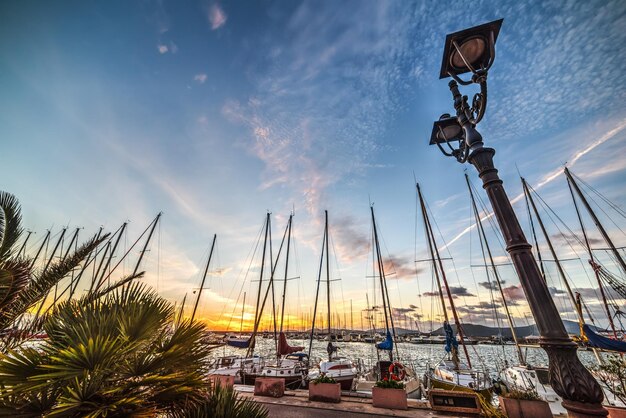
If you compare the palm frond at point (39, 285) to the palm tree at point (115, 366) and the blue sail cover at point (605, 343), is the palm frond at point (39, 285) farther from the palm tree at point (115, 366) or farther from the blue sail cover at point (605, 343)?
the blue sail cover at point (605, 343)

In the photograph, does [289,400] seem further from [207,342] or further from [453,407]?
[207,342]

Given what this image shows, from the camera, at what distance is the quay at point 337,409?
24.7 ft

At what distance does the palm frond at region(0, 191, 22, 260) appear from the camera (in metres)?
6.61

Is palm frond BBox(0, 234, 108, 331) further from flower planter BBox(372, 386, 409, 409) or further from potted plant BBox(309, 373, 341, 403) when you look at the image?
flower planter BBox(372, 386, 409, 409)

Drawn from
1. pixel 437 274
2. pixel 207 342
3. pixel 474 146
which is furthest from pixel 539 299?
pixel 437 274

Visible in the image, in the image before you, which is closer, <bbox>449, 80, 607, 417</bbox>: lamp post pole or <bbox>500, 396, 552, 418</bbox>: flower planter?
<bbox>449, 80, 607, 417</bbox>: lamp post pole

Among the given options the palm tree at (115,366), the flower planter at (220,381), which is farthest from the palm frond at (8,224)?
the flower planter at (220,381)

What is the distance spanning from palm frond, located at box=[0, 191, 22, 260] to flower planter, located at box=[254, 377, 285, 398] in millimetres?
9088

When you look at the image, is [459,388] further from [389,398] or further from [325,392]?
[325,392]

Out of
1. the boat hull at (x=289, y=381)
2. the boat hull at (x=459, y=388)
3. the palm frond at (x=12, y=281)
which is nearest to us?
the palm frond at (x=12, y=281)

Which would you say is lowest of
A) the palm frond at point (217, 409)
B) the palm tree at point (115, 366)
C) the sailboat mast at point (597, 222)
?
the palm frond at point (217, 409)

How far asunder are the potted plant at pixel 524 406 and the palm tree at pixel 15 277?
42.0 feet

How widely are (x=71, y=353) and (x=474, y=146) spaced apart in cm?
635

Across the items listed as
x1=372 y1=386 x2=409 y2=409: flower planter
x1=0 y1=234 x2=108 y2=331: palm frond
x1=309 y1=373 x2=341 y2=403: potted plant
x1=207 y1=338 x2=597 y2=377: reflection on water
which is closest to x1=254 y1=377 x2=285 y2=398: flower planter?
x1=309 y1=373 x2=341 y2=403: potted plant
